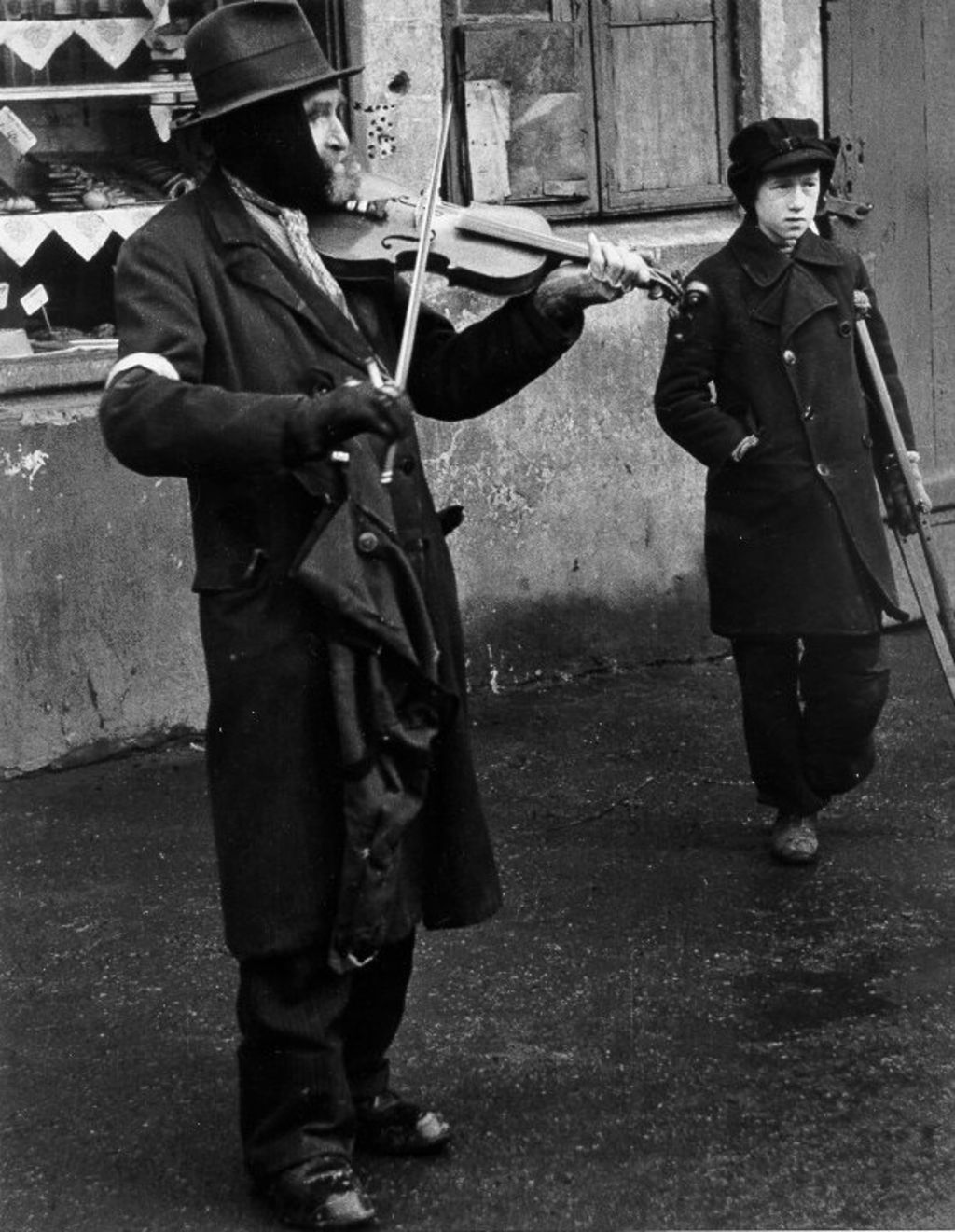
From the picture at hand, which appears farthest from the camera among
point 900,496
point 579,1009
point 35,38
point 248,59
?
point 35,38

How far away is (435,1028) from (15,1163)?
99cm

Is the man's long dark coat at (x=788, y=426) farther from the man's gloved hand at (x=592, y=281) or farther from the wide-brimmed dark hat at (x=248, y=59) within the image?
the wide-brimmed dark hat at (x=248, y=59)

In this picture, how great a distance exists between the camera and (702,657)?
804 centimetres

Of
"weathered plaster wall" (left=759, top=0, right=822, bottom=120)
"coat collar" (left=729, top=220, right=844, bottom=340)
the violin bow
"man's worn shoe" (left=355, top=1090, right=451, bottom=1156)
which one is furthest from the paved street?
"weathered plaster wall" (left=759, top=0, right=822, bottom=120)

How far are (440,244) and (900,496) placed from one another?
2.40 metres

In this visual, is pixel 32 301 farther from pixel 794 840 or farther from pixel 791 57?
pixel 794 840

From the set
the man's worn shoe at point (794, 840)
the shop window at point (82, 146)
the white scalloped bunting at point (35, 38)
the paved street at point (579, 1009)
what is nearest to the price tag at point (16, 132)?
the shop window at point (82, 146)

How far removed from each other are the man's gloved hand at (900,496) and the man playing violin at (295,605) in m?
2.21

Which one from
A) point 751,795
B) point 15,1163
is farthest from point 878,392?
point 15,1163

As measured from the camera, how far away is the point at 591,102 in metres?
7.70

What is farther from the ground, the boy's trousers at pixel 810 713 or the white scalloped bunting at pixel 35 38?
the white scalloped bunting at pixel 35 38

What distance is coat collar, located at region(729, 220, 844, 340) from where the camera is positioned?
5.66m

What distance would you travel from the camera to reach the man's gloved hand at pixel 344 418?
3.39m

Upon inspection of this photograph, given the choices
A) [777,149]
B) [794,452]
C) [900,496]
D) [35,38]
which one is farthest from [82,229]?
[900,496]
